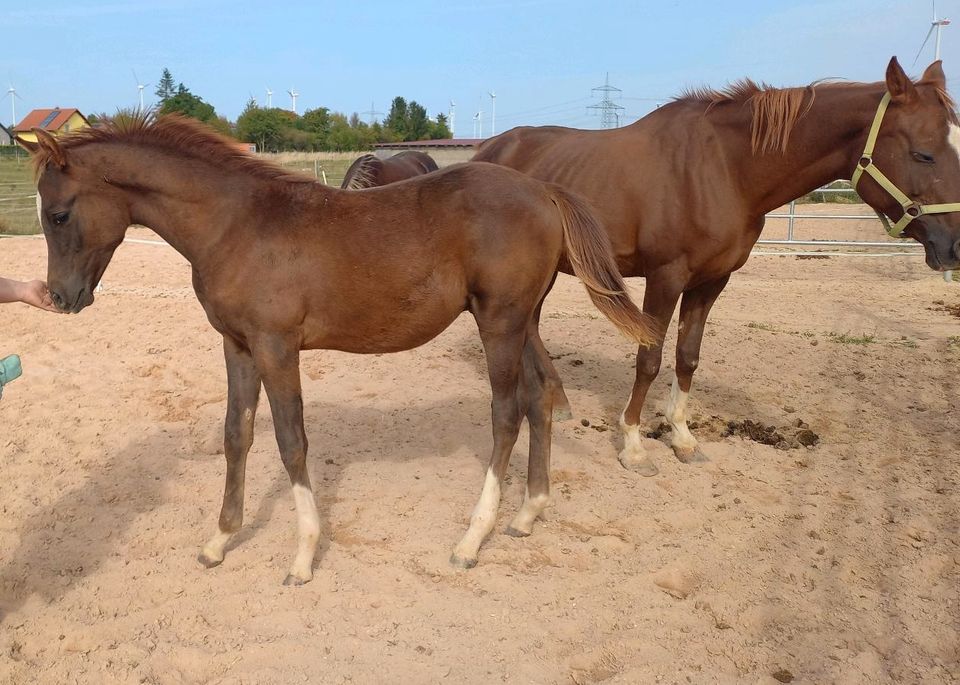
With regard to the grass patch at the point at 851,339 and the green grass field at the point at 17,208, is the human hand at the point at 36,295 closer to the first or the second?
the grass patch at the point at 851,339

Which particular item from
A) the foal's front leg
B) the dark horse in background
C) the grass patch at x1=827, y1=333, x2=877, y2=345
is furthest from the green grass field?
the grass patch at x1=827, y1=333, x2=877, y2=345

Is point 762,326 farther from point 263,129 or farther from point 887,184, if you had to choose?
point 263,129

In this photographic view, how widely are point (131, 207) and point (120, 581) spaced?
1657 millimetres

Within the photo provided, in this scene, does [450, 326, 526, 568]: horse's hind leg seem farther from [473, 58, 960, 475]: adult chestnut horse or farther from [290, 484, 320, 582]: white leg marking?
[473, 58, 960, 475]: adult chestnut horse

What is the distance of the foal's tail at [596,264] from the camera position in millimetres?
3367

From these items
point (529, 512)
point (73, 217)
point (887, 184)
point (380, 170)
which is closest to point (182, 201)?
point (73, 217)

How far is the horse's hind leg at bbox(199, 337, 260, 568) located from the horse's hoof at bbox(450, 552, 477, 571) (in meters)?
1.04

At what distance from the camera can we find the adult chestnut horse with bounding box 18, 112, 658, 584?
3078 mm

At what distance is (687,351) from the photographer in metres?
4.79

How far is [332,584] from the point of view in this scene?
3188 mm

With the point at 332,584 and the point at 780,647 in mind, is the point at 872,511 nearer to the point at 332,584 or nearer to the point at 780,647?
the point at 780,647

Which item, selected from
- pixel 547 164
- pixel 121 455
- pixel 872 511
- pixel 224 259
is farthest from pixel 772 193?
pixel 121 455

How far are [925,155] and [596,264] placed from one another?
1.90 meters

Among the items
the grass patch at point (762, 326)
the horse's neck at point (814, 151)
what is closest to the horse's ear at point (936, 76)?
the horse's neck at point (814, 151)
